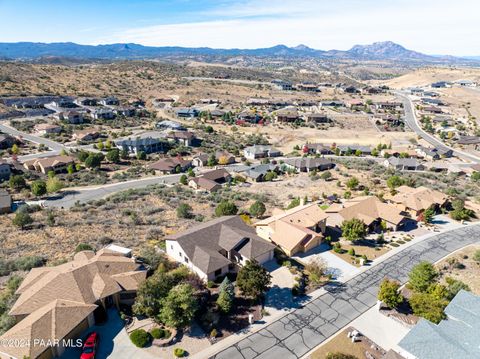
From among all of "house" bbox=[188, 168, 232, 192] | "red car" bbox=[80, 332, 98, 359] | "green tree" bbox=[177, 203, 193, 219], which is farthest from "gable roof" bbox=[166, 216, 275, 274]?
"house" bbox=[188, 168, 232, 192]

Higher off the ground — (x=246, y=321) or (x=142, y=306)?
(x=142, y=306)

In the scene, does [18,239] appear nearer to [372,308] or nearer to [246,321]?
[246,321]

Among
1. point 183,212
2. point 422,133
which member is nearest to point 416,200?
point 183,212

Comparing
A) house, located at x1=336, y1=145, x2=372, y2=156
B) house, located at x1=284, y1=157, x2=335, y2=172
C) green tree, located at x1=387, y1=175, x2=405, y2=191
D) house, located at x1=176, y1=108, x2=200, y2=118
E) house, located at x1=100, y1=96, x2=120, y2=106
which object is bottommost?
house, located at x1=336, y1=145, x2=372, y2=156

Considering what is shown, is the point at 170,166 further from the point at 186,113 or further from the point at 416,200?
the point at 186,113

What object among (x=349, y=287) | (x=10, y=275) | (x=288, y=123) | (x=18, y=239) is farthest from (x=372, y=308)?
(x=288, y=123)

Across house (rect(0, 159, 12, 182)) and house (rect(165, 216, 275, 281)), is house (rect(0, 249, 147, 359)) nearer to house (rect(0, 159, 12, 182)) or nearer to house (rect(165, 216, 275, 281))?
house (rect(165, 216, 275, 281))
